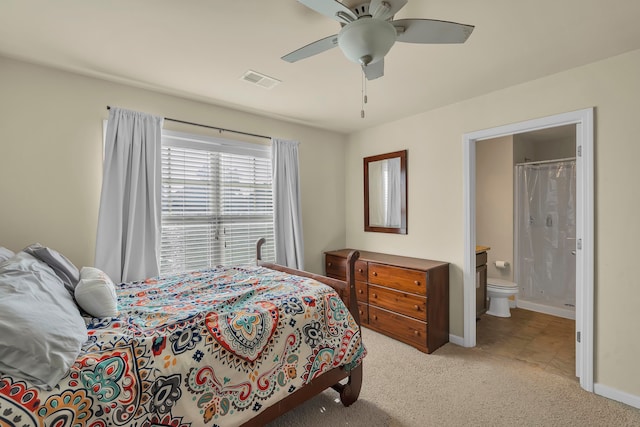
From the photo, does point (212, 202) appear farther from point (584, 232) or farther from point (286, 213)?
point (584, 232)

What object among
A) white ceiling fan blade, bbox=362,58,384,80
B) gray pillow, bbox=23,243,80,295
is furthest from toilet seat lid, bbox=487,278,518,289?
gray pillow, bbox=23,243,80,295

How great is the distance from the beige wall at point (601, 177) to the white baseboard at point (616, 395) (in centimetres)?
3

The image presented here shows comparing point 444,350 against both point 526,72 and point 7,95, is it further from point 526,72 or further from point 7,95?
point 7,95

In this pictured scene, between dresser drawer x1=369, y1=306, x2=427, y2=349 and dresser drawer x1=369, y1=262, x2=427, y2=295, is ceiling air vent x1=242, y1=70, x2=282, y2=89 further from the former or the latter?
dresser drawer x1=369, y1=306, x2=427, y2=349

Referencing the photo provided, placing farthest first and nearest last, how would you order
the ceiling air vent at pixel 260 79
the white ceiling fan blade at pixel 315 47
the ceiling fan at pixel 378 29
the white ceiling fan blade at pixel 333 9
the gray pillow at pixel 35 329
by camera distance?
1. the ceiling air vent at pixel 260 79
2. the white ceiling fan blade at pixel 315 47
3. the ceiling fan at pixel 378 29
4. the white ceiling fan blade at pixel 333 9
5. the gray pillow at pixel 35 329

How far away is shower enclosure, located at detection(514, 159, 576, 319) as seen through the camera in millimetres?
3824

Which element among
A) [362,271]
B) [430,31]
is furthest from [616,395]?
[430,31]

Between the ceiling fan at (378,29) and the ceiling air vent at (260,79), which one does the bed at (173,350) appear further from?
the ceiling air vent at (260,79)

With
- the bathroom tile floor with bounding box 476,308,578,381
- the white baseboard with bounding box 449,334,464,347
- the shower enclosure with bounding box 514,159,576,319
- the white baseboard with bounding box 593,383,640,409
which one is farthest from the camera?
the shower enclosure with bounding box 514,159,576,319

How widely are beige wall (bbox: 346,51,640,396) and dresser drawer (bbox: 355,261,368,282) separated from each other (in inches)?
31.8

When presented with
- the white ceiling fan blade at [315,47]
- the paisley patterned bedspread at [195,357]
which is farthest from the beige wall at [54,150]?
the white ceiling fan blade at [315,47]

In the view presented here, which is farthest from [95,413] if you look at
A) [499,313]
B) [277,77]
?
[499,313]

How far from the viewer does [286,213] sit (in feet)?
11.6

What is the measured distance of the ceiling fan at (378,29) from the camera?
137cm
